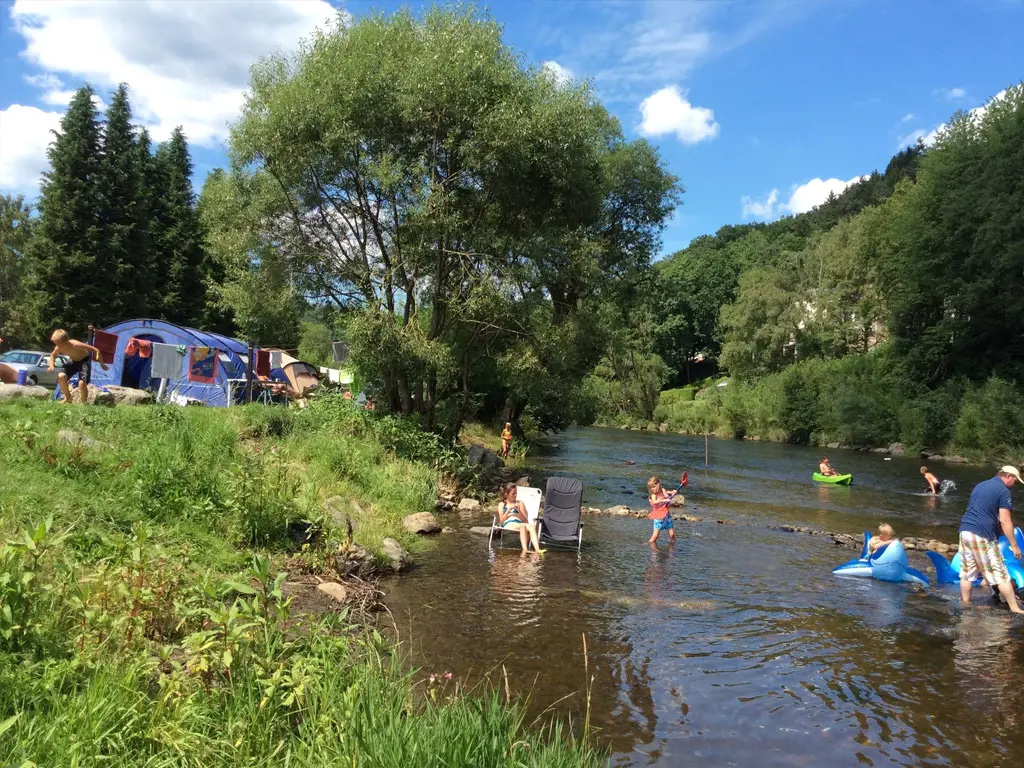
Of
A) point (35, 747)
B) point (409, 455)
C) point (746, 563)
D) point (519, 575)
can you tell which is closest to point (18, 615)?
point (35, 747)

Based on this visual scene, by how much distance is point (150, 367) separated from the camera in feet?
62.1

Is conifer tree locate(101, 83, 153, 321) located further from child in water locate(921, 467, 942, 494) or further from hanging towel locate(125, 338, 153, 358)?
child in water locate(921, 467, 942, 494)

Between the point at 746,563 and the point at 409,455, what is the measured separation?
7.61 metres

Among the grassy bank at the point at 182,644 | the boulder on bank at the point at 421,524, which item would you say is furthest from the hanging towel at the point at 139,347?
the boulder on bank at the point at 421,524

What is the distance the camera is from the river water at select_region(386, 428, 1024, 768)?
536 centimetres

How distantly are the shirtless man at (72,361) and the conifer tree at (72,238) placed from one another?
778 inches

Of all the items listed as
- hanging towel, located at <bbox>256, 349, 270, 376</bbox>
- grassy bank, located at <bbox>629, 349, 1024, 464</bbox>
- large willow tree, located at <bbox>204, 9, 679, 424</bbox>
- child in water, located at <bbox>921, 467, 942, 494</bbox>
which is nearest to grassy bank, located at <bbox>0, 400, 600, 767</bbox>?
large willow tree, located at <bbox>204, 9, 679, 424</bbox>

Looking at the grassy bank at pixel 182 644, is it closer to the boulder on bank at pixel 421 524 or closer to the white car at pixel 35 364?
the boulder on bank at pixel 421 524

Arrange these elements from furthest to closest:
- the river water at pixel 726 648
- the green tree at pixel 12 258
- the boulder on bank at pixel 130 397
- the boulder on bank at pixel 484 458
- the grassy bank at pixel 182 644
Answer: the green tree at pixel 12 258, the boulder on bank at pixel 484 458, the boulder on bank at pixel 130 397, the river water at pixel 726 648, the grassy bank at pixel 182 644

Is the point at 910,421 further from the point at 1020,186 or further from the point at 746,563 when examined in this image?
the point at 746,563

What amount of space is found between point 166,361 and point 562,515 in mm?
11298

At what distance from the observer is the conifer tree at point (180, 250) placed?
119 feet

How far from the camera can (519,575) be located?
9.98 m

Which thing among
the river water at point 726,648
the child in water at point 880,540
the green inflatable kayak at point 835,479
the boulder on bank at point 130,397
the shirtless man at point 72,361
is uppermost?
the shirtless man at point 72,361
